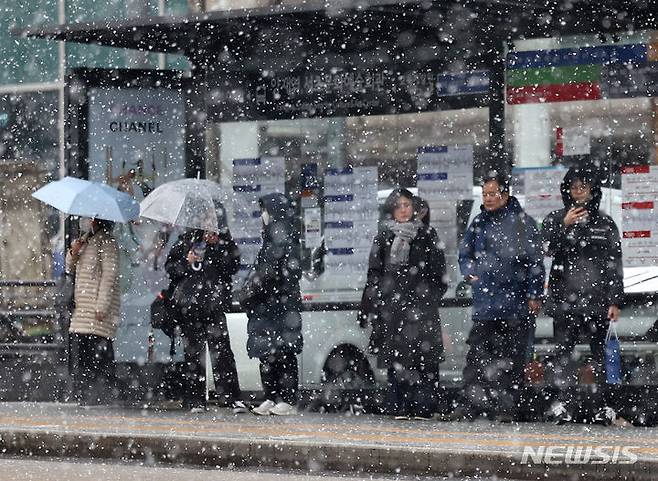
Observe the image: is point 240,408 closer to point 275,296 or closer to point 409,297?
point 275,296

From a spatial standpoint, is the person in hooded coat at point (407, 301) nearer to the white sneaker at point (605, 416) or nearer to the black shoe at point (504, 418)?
the black shoe at point (504, 418)

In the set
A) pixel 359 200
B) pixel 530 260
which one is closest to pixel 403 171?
pixel 359 200

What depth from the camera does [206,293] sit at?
1395cm

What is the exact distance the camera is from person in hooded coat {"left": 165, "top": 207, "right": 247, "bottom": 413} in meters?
13.9

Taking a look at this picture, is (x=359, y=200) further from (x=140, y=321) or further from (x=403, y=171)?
(x=140, y=321)

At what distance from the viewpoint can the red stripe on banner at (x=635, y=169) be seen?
1320 cm

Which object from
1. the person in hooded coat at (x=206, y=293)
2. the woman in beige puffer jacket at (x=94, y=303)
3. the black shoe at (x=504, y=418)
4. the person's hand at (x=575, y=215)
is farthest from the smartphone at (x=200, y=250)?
the person's hand at (x=575, y=215)

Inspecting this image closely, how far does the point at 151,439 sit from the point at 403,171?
136 inches

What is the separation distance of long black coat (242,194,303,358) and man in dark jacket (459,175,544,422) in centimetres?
146

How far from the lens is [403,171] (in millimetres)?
13977

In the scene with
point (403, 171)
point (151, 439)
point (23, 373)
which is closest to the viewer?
point (151, 439)

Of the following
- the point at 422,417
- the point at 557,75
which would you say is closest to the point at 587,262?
the point at 557,75
